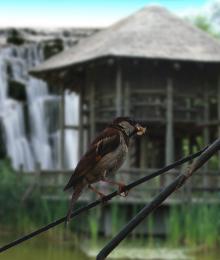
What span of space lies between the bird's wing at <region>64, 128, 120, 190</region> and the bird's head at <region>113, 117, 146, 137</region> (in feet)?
0.56

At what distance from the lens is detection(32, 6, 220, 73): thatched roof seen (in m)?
19.5

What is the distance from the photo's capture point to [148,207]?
54.6 inches

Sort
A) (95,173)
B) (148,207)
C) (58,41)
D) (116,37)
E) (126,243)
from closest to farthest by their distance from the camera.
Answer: (148,207) < (95,173) < (126,243) < (116,37) < (58,41)

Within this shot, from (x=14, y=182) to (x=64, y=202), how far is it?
84.7 inches

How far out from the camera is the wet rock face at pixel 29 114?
2578 centimetres

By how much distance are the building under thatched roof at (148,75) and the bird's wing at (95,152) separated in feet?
54.3

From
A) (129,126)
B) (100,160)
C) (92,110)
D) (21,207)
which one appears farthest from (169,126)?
(129,126)

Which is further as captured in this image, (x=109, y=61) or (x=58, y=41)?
(x=58, y=41)

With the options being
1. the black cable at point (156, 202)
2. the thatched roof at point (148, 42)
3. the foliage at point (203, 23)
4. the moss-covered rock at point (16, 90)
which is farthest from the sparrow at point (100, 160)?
the foliage at point (203, 23)

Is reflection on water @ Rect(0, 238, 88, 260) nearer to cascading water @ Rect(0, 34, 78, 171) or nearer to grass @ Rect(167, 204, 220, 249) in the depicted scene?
grass @ Rect(167, 204, 220, 249)

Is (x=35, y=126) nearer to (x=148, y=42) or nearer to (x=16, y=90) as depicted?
(x=16, y=90)

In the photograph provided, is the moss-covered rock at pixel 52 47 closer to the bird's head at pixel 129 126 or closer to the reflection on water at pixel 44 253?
the reflection on water at pixel 44 253

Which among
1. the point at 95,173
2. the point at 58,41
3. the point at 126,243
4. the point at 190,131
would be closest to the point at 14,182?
the point at 126,243

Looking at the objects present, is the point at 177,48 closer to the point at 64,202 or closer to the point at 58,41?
the point at 64,202
